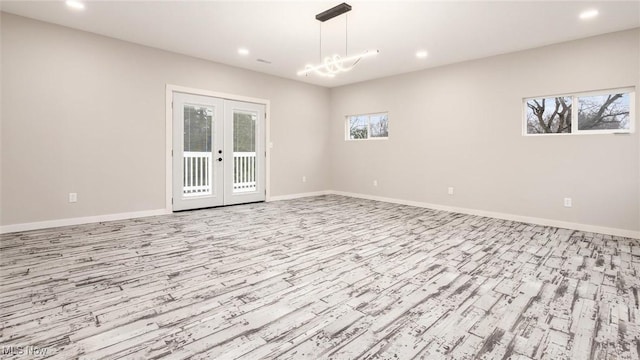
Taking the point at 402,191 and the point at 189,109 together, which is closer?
the point at 189,109

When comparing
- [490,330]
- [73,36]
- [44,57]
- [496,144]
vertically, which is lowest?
[490,330]

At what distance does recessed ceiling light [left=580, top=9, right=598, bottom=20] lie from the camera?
11.6ft

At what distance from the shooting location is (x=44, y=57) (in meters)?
4.10

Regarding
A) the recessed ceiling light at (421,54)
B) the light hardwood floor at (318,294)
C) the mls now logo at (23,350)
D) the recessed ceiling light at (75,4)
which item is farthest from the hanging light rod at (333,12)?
the mls now logo at (23,350)

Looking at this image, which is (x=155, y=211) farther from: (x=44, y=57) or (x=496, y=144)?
(x=496, y=144)

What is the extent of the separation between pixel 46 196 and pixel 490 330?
5.38 meters

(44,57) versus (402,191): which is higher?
(44,57)

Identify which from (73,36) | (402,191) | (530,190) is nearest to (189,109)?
(73,36)

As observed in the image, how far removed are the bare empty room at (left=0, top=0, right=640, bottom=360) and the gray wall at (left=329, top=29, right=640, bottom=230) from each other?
0.09 feet

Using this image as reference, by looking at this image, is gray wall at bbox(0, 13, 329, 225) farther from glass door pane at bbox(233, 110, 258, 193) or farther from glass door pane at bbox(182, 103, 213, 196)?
glass door pane at bbox(233, 110, 258, 193)

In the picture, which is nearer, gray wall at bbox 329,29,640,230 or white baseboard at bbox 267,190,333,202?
gray wall at bbox 329,29,640,230

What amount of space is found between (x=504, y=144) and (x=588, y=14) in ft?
6.68

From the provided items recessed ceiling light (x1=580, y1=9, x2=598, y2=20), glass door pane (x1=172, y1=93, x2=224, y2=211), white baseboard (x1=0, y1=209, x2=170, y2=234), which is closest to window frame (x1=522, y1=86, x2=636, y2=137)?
recessed ceiling light (x1=580, y1=9, x2=598, y2=20)

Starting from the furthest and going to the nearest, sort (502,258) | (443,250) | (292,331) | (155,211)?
1. (155,211)
2. (443,250)
3. (502,258)
4. (292,331)
